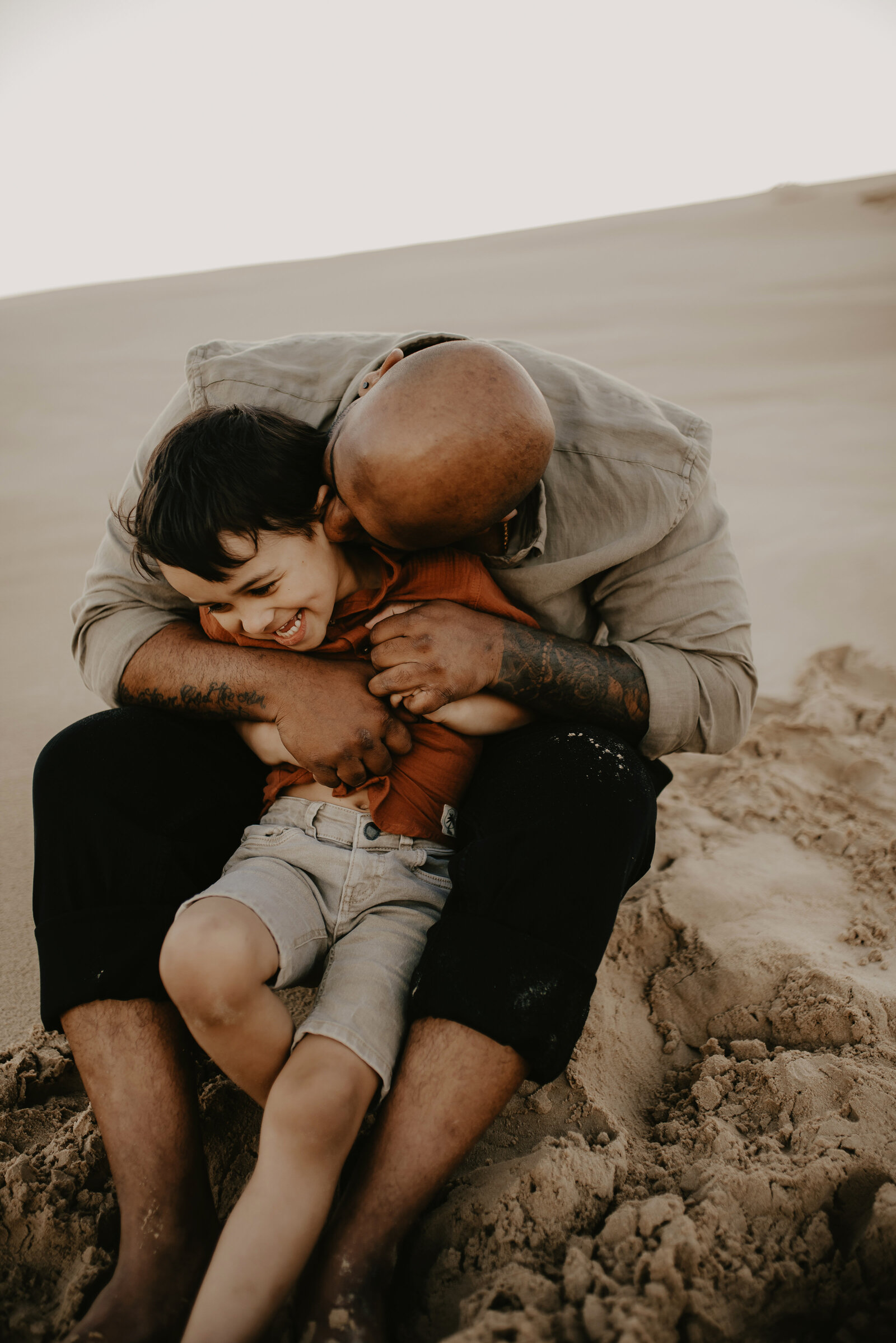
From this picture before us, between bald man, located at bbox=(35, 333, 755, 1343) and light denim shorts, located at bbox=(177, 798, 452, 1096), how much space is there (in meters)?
0.06

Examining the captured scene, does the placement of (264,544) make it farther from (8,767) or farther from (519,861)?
(8,767)

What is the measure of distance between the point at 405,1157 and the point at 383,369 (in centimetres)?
127

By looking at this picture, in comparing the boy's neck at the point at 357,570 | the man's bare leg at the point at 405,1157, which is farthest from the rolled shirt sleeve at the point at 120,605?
the man's bare leg at the point at 405,1157

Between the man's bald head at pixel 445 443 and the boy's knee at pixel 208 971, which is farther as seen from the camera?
the man's bald head at pixel 445 443

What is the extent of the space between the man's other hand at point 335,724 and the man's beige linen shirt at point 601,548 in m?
0.35

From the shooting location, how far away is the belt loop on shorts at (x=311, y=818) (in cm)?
143

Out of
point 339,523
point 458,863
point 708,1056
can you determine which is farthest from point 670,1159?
point 339,523

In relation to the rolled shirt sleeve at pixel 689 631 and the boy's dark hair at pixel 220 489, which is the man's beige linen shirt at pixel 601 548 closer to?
the rolled shirt sleeve at pixel 689 631

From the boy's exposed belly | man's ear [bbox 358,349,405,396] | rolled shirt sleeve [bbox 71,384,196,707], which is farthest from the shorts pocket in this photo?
man's ear [bbox 358,349,405,396]

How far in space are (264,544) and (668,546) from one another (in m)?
0.79

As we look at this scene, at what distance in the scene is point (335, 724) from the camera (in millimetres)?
1437

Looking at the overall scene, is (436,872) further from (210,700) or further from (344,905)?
(210,700)

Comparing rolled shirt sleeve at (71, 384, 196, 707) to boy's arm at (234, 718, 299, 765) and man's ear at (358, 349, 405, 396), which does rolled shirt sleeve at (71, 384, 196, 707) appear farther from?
man's ear at (358, 349, 405, 396)

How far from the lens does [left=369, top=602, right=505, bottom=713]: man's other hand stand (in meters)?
1.45
